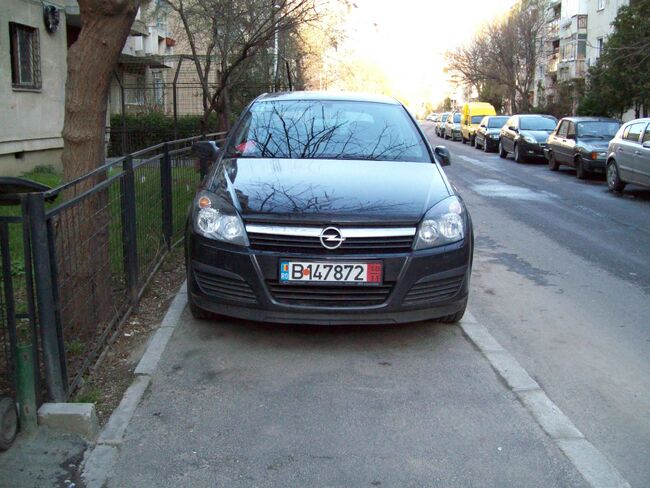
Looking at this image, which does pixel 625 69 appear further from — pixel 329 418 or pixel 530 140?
pixel 329 418

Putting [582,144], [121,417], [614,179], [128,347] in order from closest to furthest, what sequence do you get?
[121,417]
[128,347]
[614,179]
[582,144]

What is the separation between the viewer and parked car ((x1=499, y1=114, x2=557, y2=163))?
23.2m

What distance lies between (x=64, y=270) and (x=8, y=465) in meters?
1.11

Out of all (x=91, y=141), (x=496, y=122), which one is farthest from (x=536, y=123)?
(x=91, y=141)

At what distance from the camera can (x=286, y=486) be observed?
3285 mm

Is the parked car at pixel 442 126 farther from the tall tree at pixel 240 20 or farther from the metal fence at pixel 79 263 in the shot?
the metal fence at pixel 79 263

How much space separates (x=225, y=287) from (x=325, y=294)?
2.24ft

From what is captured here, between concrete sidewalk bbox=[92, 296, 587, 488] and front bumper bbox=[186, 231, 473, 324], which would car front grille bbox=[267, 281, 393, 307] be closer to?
front bumper bbox=[186, 231, 473, 324]

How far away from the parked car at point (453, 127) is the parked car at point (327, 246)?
116 ft

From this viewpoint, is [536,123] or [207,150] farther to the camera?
[536,123]

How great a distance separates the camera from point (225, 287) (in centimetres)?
489

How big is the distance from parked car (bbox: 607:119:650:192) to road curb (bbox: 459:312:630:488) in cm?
970

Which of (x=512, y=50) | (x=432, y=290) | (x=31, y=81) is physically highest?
(x=512, y=50)

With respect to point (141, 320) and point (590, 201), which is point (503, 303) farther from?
point (590, 201)
